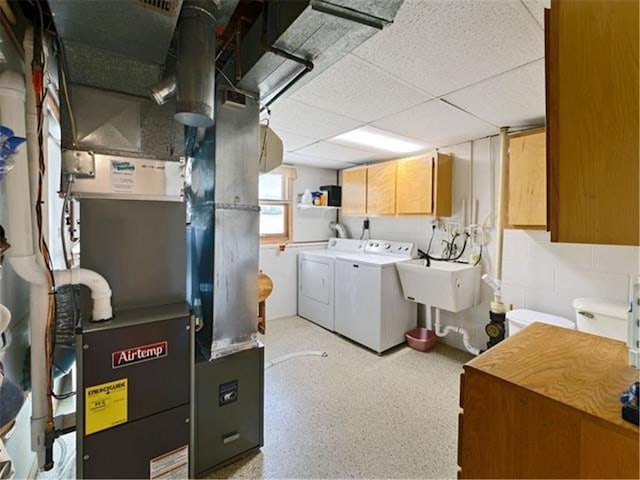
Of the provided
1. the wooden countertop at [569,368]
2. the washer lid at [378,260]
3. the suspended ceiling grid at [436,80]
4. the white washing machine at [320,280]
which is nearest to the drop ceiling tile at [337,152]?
the suspended ceiling grid at [436,80]

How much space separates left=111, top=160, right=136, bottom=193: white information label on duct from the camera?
1.39m

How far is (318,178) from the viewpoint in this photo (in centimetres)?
453

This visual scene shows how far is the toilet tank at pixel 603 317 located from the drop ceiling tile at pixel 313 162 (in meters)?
2.94

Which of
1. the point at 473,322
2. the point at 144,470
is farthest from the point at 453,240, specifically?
the point at 144,470

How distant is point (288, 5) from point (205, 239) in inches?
46.3

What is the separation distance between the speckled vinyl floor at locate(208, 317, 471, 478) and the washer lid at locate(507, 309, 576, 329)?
0.74 m

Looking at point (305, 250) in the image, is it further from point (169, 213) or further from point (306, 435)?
point (169, 213)

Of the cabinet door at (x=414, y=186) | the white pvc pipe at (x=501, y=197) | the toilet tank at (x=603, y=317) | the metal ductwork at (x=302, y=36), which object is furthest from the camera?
the cabinet door at (x=414, y=186)

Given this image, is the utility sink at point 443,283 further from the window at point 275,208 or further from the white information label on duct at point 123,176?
the white information label on duct at point 123,176

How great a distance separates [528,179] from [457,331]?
161 cm

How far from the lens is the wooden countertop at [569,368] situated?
0.82 m

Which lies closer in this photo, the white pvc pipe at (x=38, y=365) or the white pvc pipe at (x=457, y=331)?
the white pvc pipe at (x=38, y=365)

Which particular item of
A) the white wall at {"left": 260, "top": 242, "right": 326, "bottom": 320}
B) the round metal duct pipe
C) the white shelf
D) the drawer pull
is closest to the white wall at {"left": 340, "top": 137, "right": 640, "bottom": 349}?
the white shelf

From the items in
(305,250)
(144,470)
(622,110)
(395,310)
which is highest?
(622,110)
